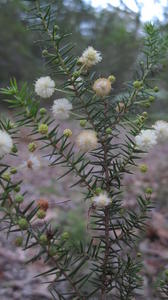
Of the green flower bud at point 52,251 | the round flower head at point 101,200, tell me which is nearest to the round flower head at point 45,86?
the round flower head at point 101,200

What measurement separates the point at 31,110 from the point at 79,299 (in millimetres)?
576

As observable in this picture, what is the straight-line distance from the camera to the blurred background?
7.13 feet

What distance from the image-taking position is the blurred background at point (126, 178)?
2174mm

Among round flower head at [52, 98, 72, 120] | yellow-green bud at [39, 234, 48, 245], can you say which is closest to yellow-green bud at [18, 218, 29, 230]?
yellow-green bud at [39, 234, 48, 245]

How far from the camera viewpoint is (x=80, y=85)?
1071 millimetres

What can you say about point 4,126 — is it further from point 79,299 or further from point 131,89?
point 79,299

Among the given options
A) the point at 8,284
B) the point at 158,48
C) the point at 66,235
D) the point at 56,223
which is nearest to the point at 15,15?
the point at 56,223

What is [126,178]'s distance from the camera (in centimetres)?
476

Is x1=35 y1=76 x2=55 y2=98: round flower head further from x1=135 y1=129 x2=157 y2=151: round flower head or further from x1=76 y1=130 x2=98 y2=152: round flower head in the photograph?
x1=135 y1=129 x2=157 y2=151: round flower head

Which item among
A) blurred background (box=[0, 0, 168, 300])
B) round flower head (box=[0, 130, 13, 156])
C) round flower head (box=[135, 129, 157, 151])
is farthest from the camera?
blurred background (box=[0, 0, 168, 300])

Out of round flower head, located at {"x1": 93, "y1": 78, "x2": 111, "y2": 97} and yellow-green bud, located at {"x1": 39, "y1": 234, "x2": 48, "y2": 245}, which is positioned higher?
round flower head, located at {"x1": 93, "y1": 78, "x2": 111, "y2": 97}

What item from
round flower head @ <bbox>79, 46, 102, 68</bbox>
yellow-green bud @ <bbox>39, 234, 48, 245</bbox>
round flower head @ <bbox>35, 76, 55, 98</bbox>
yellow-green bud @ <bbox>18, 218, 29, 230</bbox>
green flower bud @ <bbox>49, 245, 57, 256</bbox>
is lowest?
green flower bud @ <bbox>49, 245, 57, 256</bbox>

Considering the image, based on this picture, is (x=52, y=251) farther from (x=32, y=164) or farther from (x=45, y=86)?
(x=45, y=86)

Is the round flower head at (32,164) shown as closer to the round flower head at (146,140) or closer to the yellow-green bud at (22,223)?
the yellow-green bud at (22,223)
